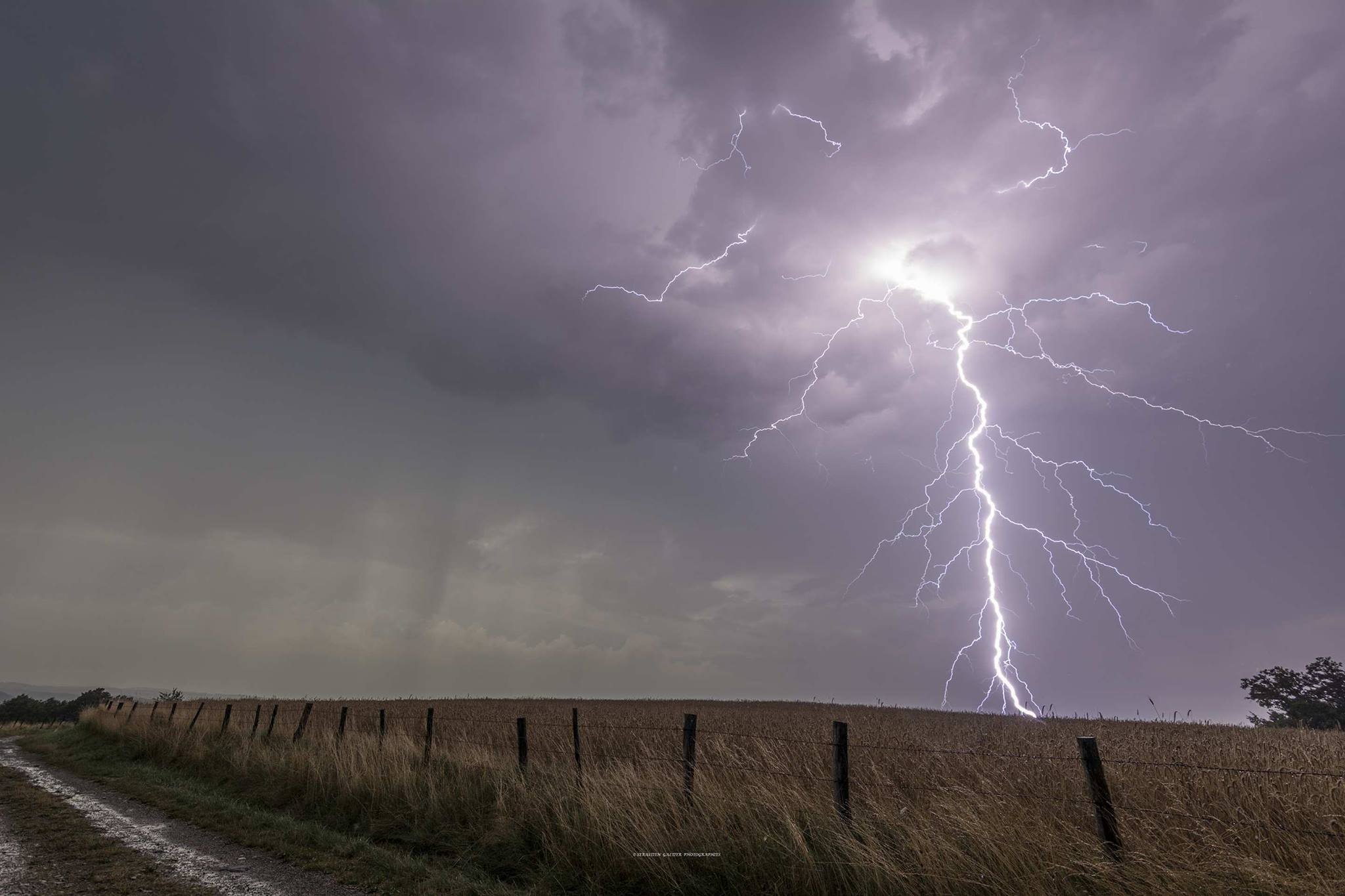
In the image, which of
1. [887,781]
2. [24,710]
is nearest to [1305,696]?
[887,781]

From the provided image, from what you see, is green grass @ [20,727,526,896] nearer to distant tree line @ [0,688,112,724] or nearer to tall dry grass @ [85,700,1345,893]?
tall dry grass @ [85,700,1345,893]

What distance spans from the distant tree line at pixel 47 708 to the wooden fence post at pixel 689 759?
60253mm

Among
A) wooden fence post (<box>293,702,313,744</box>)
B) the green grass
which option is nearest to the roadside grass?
the green grass

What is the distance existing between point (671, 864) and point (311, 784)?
24.2ft

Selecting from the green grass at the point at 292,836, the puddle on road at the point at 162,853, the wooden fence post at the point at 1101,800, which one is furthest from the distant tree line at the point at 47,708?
the wooden fence post at the point at 1101,800

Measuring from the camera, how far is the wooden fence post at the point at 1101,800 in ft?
16.3

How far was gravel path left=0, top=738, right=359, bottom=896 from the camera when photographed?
630 centimetres

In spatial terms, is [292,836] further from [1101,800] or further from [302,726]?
[1101,800]

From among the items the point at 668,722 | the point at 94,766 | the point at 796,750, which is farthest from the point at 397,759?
the point at 668,722

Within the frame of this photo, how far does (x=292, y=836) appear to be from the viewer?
827cm

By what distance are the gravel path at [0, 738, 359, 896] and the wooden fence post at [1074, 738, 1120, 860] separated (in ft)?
21.5

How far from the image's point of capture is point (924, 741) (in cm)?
1334

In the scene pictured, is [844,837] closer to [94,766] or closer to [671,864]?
[671,864]

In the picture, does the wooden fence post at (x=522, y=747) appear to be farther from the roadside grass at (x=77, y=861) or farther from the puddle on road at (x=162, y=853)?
the roadside grass at (x=77, y=861)
